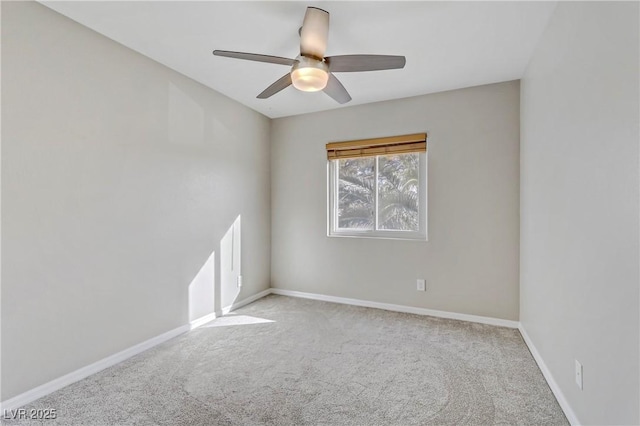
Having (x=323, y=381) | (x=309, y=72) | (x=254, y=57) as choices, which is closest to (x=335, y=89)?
(x=309, y=72)

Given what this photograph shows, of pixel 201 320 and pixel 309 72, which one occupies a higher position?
pixel 309 72

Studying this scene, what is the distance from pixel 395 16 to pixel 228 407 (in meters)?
2.60

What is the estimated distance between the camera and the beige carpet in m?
1.69

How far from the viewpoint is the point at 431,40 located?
2.24m

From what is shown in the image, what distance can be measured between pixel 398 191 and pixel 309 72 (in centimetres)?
203

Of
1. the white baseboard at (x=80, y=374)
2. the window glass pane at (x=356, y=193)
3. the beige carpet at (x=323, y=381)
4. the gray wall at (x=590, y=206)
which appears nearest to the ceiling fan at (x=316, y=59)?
the gray wall at (x=590, y=206)

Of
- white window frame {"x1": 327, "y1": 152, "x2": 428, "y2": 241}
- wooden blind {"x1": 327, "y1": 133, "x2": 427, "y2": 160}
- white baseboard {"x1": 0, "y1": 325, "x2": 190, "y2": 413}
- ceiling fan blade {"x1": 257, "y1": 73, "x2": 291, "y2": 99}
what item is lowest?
white baseboard {"x1": 0, "y1": 325, "x2": 190, "y2": 413}

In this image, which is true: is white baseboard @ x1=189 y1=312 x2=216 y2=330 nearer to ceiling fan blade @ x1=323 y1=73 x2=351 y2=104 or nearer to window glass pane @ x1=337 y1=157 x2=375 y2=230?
window glass pane @ x1=337 y1=157 x2=375 y2=230

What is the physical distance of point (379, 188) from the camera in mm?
3623

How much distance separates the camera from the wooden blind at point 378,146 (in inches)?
130

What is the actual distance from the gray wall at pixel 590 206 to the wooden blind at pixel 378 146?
1196 millimetres

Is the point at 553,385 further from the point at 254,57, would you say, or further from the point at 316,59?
the point at 254,57

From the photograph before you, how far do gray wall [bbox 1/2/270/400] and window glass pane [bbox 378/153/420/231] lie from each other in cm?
187
